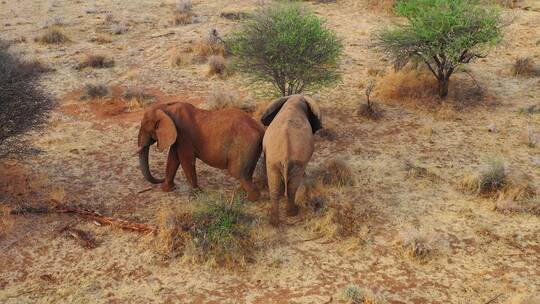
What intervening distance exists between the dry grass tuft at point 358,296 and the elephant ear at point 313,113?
11.5 ft

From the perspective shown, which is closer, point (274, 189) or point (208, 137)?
point (274, 189)

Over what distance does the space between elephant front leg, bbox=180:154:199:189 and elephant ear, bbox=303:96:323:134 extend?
8.05 feet

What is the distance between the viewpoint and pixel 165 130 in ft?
29.0

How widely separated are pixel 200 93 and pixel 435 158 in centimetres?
771

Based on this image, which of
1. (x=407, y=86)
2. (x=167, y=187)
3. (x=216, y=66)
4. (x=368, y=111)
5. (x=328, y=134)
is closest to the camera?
(x=167, y=187)

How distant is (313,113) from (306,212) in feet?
6.38

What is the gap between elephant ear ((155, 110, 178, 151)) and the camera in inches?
346

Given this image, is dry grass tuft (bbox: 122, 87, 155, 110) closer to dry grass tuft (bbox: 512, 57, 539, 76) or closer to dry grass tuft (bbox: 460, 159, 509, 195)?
dry grass tuft (bbox: 460, 159, 509, 195)

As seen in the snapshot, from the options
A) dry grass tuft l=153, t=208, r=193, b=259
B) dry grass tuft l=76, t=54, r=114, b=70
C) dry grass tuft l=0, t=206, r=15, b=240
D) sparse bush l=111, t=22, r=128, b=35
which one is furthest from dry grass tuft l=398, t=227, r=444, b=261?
sparse bush l=111, t=22, r=128, b=35

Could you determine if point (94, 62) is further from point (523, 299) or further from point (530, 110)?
point (523, 299)

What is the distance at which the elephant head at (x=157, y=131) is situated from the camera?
28.9 ft

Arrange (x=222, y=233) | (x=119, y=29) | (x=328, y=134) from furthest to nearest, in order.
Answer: (x=119, y=29)
(x=328, y=134)
(x=222, y=233)

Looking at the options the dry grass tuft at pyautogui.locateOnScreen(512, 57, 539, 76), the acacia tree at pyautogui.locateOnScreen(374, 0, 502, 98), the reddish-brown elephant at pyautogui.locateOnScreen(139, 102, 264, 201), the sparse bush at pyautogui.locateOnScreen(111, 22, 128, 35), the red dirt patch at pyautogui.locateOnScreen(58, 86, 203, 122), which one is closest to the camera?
the reddish-brown elephant at pyautogui.locateOnScreen(139, 102, 264, 201)

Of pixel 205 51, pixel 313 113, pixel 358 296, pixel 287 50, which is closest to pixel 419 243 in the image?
pixel 358 296
